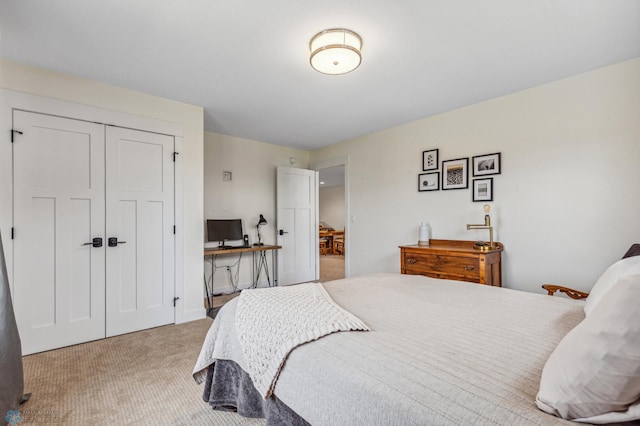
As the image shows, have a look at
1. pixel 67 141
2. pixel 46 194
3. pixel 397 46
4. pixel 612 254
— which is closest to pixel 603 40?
pixel 397 46

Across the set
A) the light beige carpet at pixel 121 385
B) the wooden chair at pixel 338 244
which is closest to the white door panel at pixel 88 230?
the light beige carpet at pixel 121 385

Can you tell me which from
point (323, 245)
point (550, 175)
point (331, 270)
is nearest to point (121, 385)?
point (550, 175)

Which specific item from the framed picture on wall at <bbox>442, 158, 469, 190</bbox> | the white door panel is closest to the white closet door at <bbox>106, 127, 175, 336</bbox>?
the white door panel

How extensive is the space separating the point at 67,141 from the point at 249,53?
1.82 meters

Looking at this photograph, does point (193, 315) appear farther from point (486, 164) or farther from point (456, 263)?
point (486, 164)

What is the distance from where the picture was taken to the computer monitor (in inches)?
164

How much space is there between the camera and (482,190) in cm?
325

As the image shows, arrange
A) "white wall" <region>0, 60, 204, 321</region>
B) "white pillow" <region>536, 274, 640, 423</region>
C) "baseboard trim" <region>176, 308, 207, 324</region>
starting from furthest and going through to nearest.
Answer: "baseboard trim" <region>176, 308, 207, 324</region>, "white wall" <region>0, 60, 204, 321</region>, "white pillow" <region>536, 274, 640, 423</region>

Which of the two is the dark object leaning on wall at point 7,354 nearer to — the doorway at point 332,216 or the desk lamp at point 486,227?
the desk lamp at point 486,227

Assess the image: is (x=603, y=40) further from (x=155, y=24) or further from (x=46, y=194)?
(x=46, y=194)

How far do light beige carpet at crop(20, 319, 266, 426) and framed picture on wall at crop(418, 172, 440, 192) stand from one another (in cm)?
301

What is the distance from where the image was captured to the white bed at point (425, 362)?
2.56 feet

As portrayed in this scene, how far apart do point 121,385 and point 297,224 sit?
3471 millimetres

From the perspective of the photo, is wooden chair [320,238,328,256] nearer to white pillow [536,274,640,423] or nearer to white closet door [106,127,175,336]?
white closet door [106,127,175,336]
